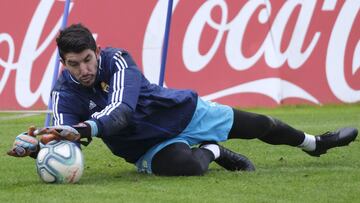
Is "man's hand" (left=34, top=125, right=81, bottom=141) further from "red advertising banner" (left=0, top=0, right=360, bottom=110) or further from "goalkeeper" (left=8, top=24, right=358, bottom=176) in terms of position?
"red advertising banner" (left=0, top=0, right=360, bottom=110)

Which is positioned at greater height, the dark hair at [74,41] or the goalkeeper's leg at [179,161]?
the dark hair at [74,41]

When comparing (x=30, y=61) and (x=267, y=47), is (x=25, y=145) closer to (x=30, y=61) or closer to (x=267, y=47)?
(x=30, y=61)

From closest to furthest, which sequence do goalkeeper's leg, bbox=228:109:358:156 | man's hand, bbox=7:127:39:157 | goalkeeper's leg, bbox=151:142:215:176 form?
man's hand, bbox=7:127:39:157 → goalkeeper's leg, bbox=151:142:215:176 → goalkeeper's leg, bbox=228:109:358:156

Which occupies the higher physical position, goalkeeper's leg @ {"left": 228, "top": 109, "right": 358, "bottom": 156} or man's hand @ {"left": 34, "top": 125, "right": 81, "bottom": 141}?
man's hand @ {"left": 34, "top": 125, "right": 81, "bottom": 141}

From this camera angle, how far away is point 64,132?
6152mm

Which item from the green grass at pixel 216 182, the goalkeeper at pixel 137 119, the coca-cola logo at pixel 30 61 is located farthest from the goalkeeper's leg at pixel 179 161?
the coca-cola logo at pixel 30 61

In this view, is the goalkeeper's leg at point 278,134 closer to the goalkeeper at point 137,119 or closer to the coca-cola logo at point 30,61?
the goalkeeper at point 137,119

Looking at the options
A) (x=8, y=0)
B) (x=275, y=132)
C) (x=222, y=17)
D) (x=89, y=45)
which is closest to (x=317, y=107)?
(x=222, y=17)

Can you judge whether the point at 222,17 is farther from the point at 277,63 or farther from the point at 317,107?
the point at 317,107

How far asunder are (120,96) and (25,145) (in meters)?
0.77

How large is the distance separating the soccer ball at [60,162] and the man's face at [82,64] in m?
0.47

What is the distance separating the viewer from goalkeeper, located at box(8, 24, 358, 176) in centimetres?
643

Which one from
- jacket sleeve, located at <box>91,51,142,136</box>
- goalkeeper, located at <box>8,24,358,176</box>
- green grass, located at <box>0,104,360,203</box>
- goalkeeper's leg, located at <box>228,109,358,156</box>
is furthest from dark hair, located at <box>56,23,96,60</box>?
goalkeeper's leg, located at <box>228,109,358,156</box>

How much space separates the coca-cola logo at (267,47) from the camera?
48.3 feet
